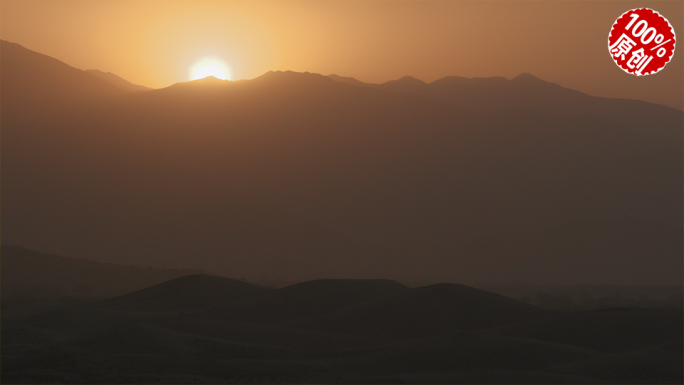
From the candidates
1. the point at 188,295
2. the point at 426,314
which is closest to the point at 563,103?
the point at 188,295

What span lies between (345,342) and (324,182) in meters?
111

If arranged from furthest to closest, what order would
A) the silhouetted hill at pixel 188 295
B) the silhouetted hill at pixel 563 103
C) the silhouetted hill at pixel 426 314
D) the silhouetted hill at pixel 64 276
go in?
the silhouetted hill at pixel 563 103
the silhouetted hill at pixel 64 276
the silhouetted hill at pixel 188 295
the silhouetted hill at pixel 426 314

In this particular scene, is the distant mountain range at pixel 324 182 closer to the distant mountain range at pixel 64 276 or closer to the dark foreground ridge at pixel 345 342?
the distant mountain range at pixel 64 276

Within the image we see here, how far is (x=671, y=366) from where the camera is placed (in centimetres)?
2089

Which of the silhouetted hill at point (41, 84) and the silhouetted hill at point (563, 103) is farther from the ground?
the silhouetted hill at point (563, 103)

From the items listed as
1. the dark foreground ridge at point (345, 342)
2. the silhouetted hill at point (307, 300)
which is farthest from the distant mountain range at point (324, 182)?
the dark foreground ridge at point (345, 342)

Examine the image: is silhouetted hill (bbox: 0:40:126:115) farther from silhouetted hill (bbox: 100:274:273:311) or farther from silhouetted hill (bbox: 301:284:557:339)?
silhouetted hill (bbox: 301:284:557:339)

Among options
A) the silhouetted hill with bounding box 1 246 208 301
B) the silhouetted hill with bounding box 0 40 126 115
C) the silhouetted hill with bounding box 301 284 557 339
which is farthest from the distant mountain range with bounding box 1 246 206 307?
the silhouetted hill with bounding box 0 40 126 115

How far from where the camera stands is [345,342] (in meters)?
28.3

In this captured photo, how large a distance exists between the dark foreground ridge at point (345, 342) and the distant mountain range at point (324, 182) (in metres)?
65.5

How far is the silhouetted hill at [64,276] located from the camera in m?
63.7

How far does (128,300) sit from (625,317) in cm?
2874

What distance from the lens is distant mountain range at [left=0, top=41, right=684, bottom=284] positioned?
4301 inches

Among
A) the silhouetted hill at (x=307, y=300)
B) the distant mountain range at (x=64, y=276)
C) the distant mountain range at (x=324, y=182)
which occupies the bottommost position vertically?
the silhouetted hill at (x=307, y=300)
